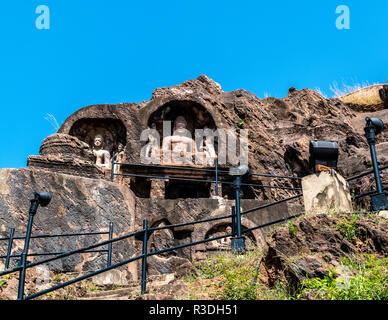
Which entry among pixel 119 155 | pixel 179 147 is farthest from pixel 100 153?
pixel 179 147

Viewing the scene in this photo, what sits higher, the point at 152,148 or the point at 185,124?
the point at 185,124

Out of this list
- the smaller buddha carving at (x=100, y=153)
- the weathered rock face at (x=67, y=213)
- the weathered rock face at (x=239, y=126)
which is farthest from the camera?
the smaller buddha carving at (x=100, y=153)

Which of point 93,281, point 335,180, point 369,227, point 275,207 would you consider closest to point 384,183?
point 275,207

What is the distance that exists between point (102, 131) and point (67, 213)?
22.3 feet

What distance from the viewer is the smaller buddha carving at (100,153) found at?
13383mm

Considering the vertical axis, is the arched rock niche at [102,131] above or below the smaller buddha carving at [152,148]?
above

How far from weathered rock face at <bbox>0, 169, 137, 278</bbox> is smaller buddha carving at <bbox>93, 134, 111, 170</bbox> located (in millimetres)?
4821

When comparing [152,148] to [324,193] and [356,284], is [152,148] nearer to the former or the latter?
[324,193]

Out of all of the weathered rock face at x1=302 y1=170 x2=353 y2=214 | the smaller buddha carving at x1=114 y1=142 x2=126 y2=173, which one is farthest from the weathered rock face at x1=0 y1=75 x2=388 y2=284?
the weathered rock face at x1=302 y1=170 x2=353 y2=214

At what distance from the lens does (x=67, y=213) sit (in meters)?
7.81

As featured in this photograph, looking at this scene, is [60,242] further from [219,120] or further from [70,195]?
[219,120]

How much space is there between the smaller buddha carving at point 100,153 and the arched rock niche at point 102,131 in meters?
0.21

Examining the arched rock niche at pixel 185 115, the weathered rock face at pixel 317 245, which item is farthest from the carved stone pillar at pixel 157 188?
the weathered rock face at pixel 317 245

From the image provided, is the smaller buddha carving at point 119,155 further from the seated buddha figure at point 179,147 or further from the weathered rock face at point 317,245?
the weathered rock face at point 317,245
